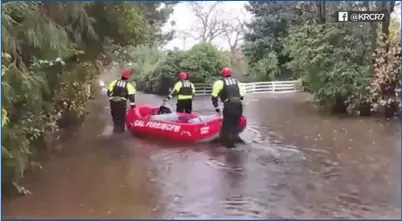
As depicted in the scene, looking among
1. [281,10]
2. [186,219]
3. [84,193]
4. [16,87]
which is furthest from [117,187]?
[281,10]

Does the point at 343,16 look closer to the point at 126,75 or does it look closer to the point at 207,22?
the point at 207,22

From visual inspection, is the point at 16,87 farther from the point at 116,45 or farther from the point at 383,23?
the point at 383,23

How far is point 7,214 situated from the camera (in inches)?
59.0

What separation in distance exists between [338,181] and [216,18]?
534mm

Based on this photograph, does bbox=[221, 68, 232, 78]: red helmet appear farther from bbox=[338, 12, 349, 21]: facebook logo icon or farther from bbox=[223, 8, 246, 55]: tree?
bbox=[338, 12, 349, 21]: facebook logo icon

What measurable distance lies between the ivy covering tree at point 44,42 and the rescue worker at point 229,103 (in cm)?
21

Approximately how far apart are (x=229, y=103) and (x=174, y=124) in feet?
0.75

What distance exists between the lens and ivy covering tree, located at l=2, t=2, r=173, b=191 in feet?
4.84

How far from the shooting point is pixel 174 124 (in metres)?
1.91

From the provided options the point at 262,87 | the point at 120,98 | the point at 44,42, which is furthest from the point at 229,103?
the point at 44,42

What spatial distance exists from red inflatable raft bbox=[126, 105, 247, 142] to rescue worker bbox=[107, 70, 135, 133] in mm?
21

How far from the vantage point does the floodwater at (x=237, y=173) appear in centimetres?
145

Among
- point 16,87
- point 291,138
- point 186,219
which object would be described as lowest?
point 186,219

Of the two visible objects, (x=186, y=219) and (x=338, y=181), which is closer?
(x=186, y=219)
